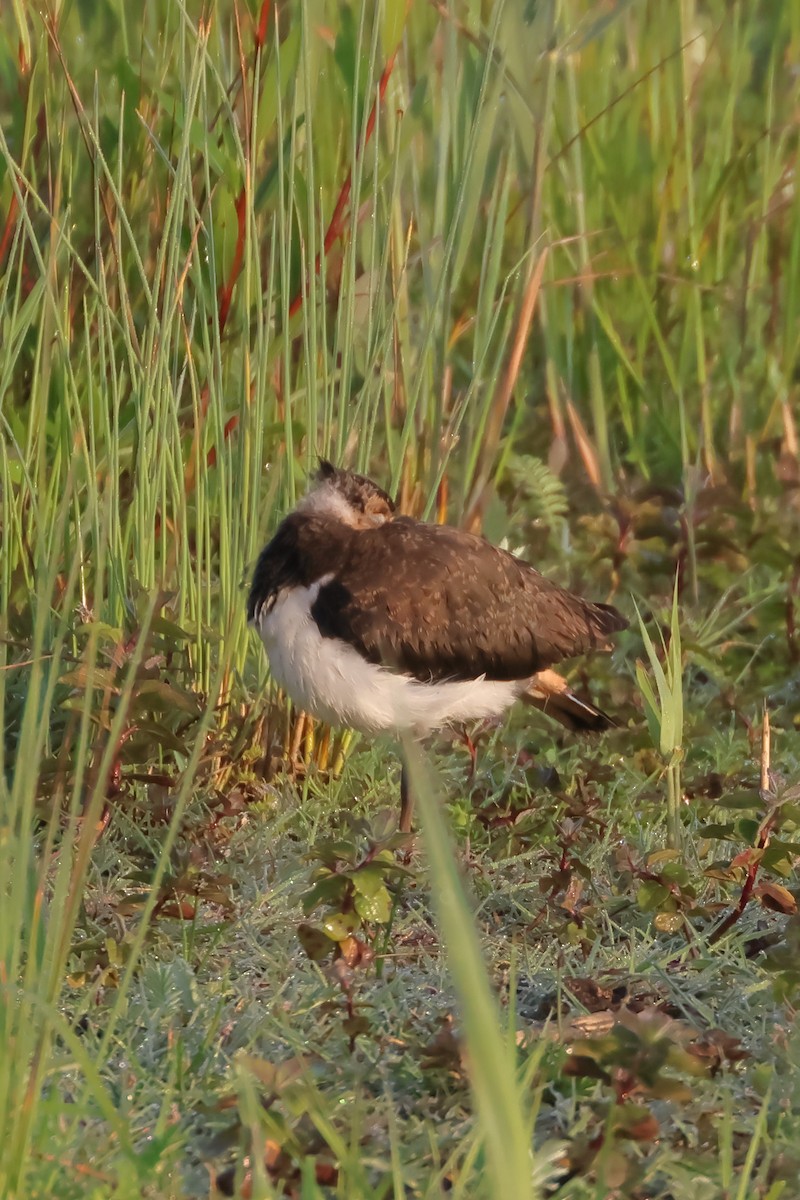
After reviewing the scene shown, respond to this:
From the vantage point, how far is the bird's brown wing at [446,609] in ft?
12.5

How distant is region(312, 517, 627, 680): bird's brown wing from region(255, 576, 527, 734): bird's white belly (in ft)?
0.11

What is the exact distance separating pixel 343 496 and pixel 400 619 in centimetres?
36

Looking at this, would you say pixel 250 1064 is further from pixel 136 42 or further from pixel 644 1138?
pixel 136 42

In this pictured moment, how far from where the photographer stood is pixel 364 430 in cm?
411

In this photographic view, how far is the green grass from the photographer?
2.38 meters

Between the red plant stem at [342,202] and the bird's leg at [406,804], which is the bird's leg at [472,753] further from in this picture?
the red plant stem at [342,202]

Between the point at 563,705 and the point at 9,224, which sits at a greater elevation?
the point at 9,224

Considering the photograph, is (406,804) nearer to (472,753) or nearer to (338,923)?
(472,753)

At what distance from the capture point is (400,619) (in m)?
3.86

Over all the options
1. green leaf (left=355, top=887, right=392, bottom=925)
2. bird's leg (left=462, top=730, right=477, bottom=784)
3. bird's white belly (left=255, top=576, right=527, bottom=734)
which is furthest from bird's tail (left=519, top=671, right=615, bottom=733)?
green leaf (left=355, top=887, right=392, bottom=925)

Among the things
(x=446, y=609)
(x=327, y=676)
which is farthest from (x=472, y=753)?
(x=327, y=676)

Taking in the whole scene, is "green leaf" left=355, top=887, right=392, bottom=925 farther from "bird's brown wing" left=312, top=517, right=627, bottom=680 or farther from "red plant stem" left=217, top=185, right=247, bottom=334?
"red plant stem" left=217, top=185, right=247, bottom=334

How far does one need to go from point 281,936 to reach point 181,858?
0.85ft

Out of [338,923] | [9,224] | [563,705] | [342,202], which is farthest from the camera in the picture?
[563,705]
